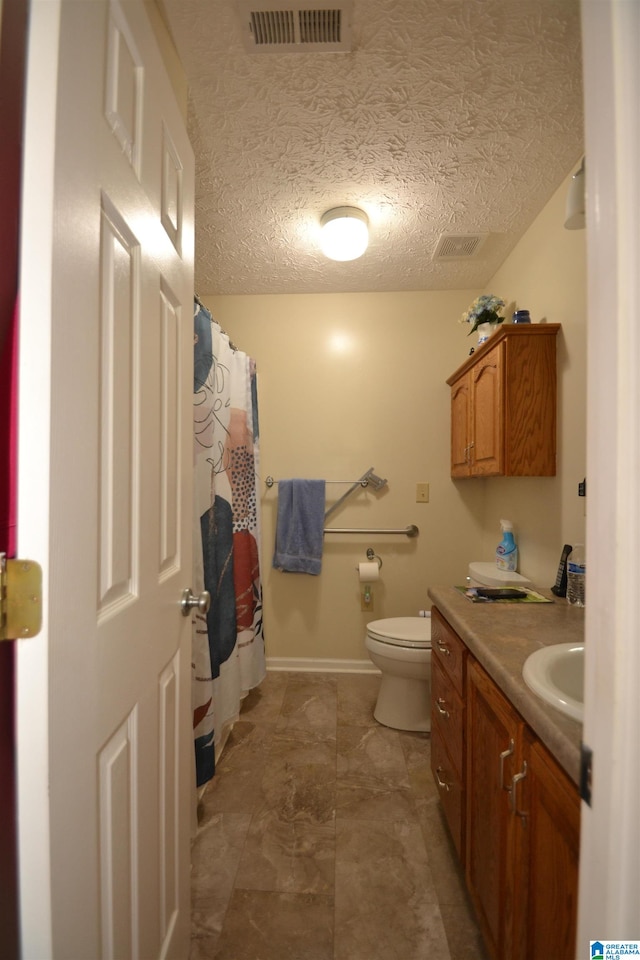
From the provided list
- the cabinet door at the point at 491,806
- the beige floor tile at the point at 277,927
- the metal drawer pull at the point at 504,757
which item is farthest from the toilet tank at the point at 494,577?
the beige floor tile at the point at 277,927

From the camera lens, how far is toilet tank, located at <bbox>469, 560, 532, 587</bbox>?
1.81 meters

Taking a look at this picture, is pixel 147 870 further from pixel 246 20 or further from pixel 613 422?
pixel 246 20

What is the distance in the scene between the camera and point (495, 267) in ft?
7.45

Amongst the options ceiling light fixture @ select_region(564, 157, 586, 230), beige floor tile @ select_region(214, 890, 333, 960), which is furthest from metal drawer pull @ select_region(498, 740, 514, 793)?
ceiling light fixture @ select_region(564, 157, 586, 230)

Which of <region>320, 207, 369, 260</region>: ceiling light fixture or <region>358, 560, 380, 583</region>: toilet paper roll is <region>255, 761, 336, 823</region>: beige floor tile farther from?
<region>320, 207, 369, 260</region>: ceiling light fixture

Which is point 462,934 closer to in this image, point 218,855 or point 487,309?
point 218,855

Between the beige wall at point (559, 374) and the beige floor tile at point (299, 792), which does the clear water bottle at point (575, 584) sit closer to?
the beige wall at point (559, 374)

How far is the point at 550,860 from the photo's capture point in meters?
0.69

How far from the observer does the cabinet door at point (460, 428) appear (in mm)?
2156

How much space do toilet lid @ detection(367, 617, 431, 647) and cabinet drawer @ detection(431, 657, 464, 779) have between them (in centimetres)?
33

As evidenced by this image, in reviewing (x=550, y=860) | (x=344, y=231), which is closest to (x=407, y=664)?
(x=550, y=860)

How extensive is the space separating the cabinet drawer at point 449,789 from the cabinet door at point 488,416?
109cm

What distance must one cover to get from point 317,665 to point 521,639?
1791mm

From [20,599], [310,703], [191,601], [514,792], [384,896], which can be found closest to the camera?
[20,599]
